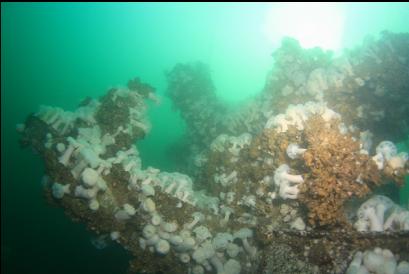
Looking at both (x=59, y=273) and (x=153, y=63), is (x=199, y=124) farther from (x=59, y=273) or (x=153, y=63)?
(x=153, y=63)

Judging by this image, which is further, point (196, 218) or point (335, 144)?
point (196, 218)

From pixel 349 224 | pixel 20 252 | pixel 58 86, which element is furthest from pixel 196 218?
pixel 58 86

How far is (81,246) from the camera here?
21.6 metres

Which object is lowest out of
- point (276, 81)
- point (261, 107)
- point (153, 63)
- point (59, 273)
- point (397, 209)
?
point (59, 273)

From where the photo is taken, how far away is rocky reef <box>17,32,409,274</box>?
5543 millimetres

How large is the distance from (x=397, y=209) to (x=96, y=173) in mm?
6164

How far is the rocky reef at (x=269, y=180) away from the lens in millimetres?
5543

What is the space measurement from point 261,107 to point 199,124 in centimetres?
465

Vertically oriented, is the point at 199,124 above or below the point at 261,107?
above

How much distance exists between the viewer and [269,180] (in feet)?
25.6

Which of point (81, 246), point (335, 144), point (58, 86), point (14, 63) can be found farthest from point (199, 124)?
point (14, 63)

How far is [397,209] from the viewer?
6141 millimetres

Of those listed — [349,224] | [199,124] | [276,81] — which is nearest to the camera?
[349,224]

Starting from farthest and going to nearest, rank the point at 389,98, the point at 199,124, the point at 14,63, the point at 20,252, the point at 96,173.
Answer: the point at 14,63, the point at 20,252, the point at 199,124, the point at 389,98, the point at 96,173
